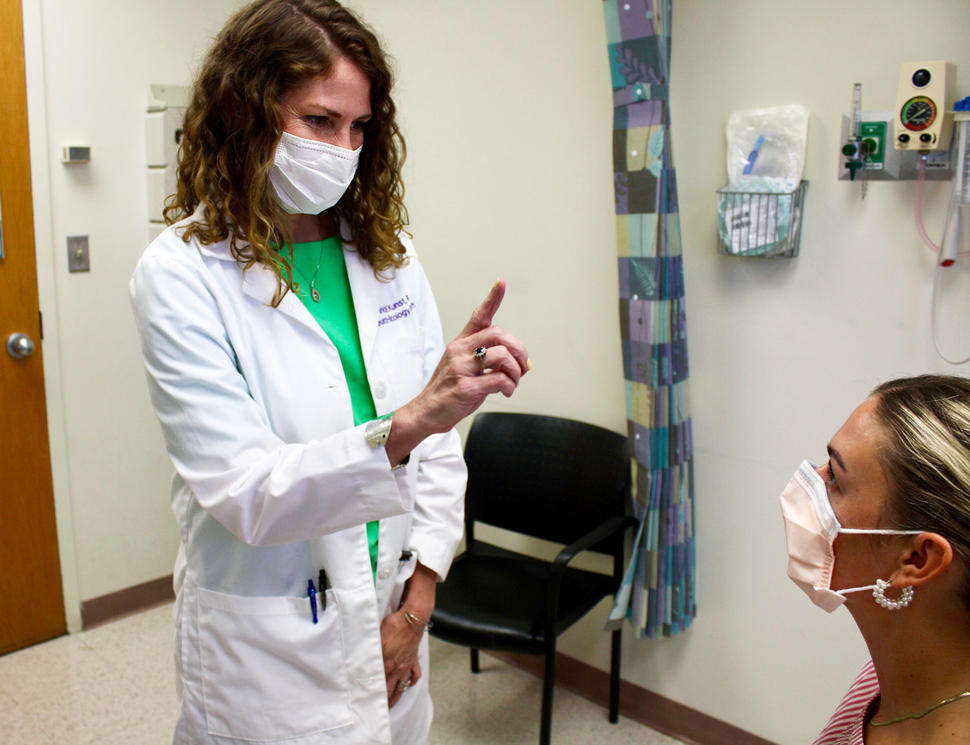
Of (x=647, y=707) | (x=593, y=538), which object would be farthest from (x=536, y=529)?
(x=647, y=707)

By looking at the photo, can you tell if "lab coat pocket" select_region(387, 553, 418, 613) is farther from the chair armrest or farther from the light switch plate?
the light switch plate

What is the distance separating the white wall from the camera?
200 centimetres

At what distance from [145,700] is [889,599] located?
2311 mm

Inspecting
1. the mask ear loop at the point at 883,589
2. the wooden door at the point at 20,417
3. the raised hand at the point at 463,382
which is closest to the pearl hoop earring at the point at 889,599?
the mask ear loop at the point at 883,589

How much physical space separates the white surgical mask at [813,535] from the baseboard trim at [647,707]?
1.34 m

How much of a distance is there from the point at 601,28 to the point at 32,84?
Result: 1.77 meters

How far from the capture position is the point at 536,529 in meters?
2.58

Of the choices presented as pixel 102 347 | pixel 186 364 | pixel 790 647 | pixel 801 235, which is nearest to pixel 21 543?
pixel 102 347

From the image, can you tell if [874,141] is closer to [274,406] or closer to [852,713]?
[852,713]

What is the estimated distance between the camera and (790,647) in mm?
2242

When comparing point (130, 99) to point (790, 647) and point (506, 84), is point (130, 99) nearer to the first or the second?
point (506, 84)

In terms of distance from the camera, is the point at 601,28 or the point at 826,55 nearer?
the point at 826,55

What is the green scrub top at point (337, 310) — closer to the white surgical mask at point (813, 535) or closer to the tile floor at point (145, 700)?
the white surgical mask at point (813, 535)

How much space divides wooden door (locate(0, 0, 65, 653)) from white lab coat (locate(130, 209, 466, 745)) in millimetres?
1766
